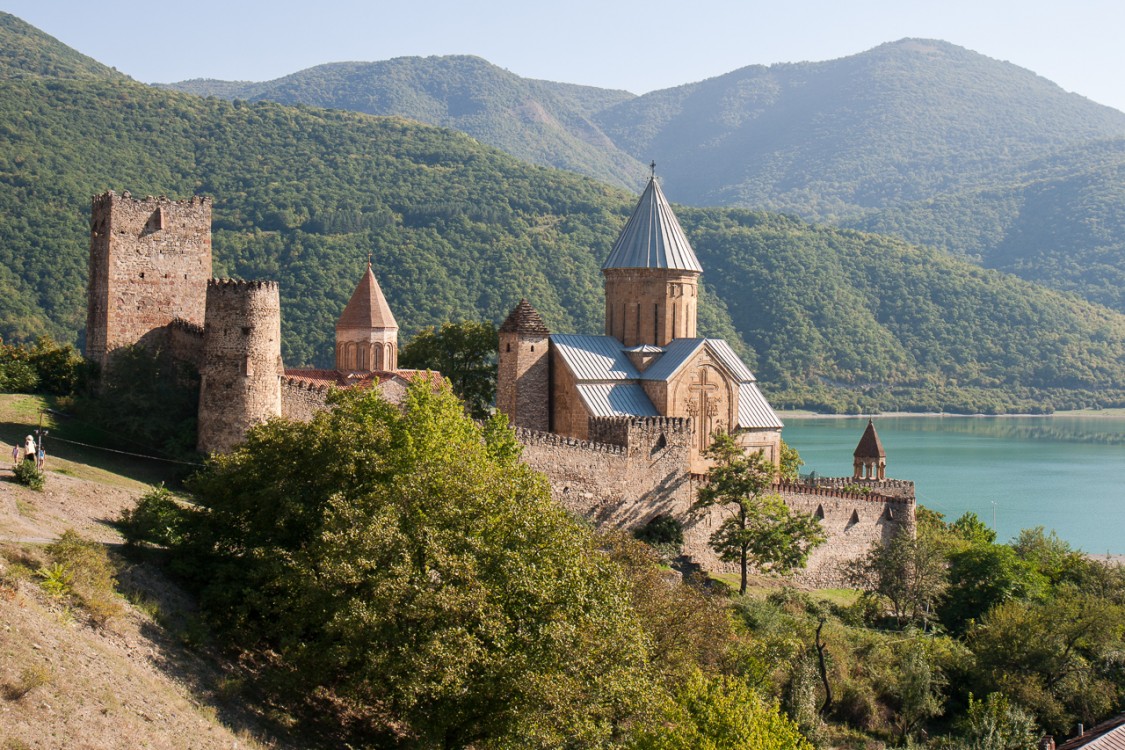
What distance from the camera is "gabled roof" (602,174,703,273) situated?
95.5 feet

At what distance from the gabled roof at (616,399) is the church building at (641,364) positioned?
0.09 feet

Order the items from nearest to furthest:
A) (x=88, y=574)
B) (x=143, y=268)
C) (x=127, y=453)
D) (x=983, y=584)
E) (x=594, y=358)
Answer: (x=88, y=574), (x=127, y=453), (x=143, y=268), (x=983, y=584), (x=594, y=358)

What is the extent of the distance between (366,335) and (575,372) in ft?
17.1

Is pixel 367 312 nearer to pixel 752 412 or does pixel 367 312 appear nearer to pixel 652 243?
pixel 652 243

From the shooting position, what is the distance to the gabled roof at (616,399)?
26.8 m

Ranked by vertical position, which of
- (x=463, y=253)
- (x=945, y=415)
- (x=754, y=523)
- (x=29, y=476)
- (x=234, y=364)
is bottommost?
(x=754, y=523)

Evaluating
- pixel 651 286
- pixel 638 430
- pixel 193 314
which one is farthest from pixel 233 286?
pixel 651 286

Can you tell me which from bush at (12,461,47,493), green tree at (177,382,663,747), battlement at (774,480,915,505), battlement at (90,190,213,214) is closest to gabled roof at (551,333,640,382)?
battlement at (774,480,915,505)

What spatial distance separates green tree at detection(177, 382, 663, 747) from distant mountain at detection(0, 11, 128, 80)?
5756cm

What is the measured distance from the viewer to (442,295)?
166 feet

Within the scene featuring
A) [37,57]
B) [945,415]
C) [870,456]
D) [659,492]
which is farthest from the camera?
[945,415]

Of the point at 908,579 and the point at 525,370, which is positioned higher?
the point at 525,370

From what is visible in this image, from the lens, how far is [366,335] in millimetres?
29000

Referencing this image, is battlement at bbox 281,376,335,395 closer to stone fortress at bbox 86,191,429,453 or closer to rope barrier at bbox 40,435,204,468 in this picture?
stone fortress at bbox 86,191,429,453
